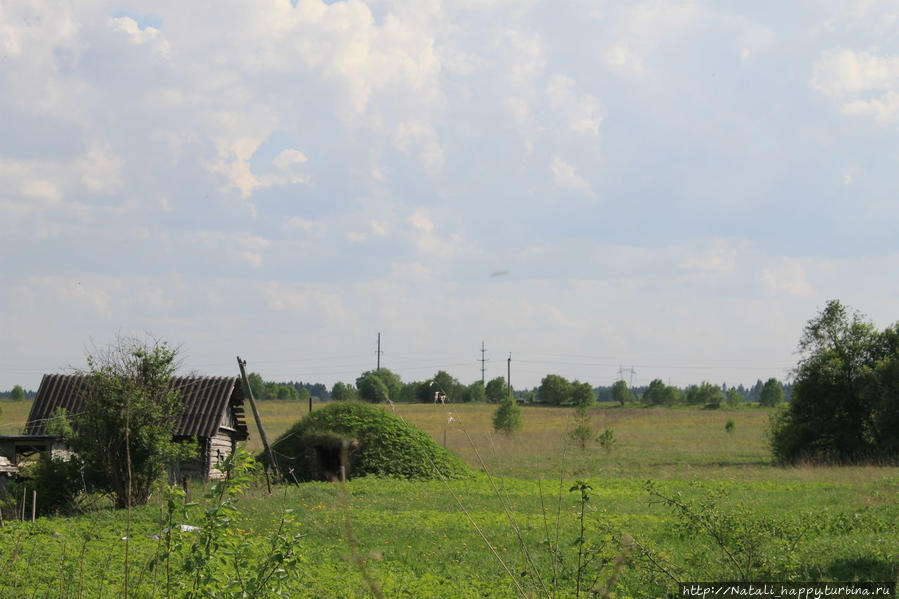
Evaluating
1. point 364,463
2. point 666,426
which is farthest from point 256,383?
point 364,463

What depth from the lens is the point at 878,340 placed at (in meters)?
32.0

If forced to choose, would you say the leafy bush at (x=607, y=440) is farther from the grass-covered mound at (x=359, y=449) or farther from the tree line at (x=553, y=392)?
the tree line at (x=553, y=392)

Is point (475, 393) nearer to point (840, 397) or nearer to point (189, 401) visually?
point (840, 397)

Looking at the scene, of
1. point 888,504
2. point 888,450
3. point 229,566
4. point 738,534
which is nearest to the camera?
point 229,566

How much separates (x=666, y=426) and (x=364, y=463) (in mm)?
47333

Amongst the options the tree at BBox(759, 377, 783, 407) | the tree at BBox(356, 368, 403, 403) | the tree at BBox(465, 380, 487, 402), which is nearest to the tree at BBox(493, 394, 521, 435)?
the tree at BBox(356, 368, 403, 403)

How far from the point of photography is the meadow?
5.02 metres

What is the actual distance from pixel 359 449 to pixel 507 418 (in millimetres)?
20797

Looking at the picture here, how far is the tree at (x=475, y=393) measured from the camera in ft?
357

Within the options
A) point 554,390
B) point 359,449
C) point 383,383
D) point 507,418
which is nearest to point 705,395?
point 554,390

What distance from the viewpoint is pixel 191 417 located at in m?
24.7

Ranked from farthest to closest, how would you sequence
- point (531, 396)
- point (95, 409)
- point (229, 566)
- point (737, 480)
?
1. point (531, 396)
2. point (737, 480)
3. point (95, 409)
4. point (229, 566)

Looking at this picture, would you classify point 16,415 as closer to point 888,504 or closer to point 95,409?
point 95,409

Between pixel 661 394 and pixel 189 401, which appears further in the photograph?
pixel 661 394
